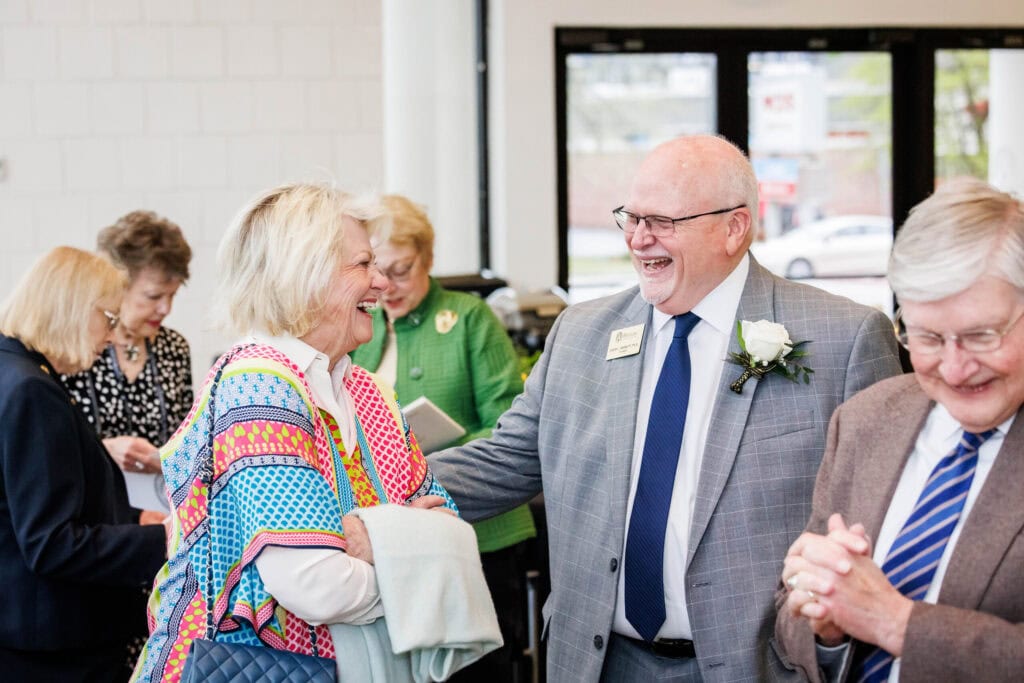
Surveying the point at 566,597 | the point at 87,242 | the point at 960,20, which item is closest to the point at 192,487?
the point at 566,597

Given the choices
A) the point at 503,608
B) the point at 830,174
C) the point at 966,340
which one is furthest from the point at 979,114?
the point at 966,340

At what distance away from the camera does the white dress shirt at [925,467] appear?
1723mm

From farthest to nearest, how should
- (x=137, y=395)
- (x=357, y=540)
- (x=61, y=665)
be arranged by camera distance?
1. (x=137, y=395)
2. (x=61, y=665)
3. (x=357, y=540)

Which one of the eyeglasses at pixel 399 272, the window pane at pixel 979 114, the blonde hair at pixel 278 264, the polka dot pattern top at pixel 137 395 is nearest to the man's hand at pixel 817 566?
the blonde hair at pixel 278 264

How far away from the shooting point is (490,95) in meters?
6.74

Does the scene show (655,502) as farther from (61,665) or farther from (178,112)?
(178,112)

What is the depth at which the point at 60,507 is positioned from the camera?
111 inches

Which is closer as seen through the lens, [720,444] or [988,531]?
[988,531]

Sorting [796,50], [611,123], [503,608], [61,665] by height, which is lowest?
[503,608]

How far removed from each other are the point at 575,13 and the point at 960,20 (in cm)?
223

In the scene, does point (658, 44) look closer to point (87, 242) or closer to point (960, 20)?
point (960, 20)

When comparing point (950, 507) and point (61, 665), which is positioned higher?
point (950, 507)

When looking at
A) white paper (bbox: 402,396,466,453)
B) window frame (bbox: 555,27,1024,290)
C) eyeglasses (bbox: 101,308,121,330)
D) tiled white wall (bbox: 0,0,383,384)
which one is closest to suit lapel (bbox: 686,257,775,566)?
white paper (bbox: 402,396,466,453)

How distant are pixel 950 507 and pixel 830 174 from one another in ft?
19.3
